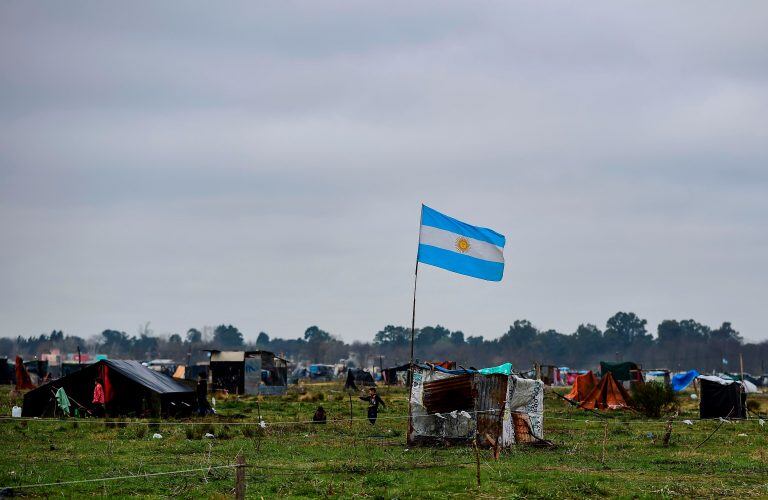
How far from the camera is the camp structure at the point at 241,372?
67438 mm

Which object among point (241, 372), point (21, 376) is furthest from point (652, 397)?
point (21, 376)

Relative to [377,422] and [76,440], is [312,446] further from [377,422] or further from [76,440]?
[377,422]

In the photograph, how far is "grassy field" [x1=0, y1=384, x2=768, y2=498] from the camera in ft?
63.6

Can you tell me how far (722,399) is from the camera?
4412cm

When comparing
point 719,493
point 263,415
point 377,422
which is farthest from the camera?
point 263,415

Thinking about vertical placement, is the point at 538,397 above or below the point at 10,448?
above

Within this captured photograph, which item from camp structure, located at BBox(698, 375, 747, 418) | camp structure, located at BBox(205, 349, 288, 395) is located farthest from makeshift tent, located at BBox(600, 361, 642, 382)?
camp structure, located at BBox(205, 349, 288, 395)

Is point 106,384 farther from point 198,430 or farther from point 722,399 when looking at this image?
point 722,399

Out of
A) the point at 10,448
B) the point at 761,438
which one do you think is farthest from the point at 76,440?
the point at 761,438

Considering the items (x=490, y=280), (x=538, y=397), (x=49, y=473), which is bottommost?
(x=49, y=473)

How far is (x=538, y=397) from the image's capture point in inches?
1182

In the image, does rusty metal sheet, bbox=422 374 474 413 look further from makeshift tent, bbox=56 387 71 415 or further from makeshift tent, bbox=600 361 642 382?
makeshift tent, bbox=600 361 642 382

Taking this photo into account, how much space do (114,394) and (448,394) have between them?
52.4 ft

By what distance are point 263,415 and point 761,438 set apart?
2027cm
